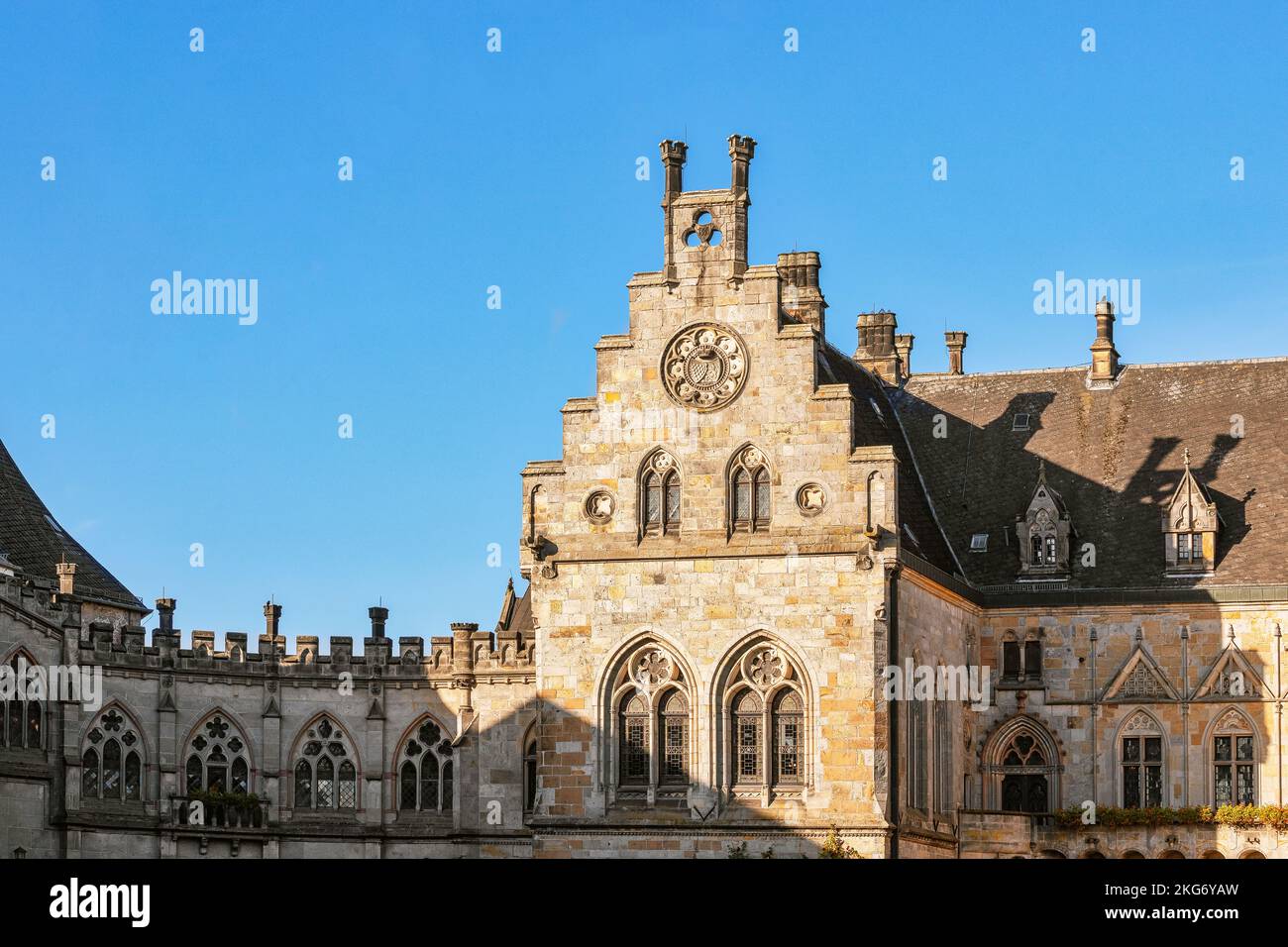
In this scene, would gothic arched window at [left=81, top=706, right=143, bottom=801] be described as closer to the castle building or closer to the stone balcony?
the castle building

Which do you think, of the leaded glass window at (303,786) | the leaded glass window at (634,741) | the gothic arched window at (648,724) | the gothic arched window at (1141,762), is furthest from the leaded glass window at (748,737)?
the leaded glass window at (303,786)

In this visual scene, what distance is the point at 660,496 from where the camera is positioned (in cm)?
6128

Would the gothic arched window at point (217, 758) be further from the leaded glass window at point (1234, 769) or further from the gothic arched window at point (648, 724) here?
the leaded glass window at point (1234, 769)

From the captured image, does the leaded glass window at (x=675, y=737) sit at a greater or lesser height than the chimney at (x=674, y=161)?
lesser

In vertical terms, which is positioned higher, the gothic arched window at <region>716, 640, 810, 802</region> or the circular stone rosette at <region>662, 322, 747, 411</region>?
the circular stone rosette at <region>662, 322, 747, 411</region>

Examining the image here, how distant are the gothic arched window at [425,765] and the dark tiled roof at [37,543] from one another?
492 inches

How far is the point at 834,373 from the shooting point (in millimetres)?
67000

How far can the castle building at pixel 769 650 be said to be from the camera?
195ft

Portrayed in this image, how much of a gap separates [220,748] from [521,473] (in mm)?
12306

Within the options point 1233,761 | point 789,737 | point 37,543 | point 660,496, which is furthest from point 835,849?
point 37,543

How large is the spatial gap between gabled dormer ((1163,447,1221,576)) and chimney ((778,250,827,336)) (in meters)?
11.3

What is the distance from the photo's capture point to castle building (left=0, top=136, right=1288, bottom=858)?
59.4m

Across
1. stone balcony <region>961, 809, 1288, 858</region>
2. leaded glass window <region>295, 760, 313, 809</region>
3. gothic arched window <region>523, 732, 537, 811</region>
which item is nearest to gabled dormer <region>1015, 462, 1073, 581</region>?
stone balcony <region>961, 809, 1288, 858</region>
